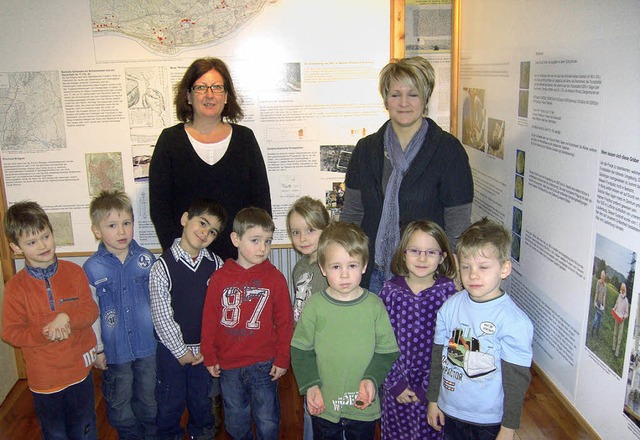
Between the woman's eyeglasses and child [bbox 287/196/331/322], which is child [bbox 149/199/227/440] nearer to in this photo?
child [bbox 287/196/331/322]

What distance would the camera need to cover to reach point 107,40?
133 inches

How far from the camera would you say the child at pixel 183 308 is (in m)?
2.47

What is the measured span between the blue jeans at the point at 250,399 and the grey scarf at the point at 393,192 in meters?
0.70

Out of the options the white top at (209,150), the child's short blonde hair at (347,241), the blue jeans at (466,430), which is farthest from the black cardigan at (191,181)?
the blue jeans at (466,430)

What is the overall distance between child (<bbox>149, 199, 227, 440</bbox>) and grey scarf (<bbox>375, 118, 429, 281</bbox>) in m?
0.72

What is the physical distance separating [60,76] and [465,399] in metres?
2.89

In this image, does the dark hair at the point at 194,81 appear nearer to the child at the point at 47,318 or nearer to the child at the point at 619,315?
the child at the point at 47,318

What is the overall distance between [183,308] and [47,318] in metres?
0.55

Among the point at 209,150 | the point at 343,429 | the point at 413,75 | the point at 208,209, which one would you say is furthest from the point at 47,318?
the point at 413,75

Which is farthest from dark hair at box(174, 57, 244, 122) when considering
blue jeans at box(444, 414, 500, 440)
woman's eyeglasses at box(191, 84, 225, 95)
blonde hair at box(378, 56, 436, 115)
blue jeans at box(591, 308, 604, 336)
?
blue jeans at box(591, 308, 604, 336)

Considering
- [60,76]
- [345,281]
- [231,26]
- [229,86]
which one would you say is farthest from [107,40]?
[345,281]

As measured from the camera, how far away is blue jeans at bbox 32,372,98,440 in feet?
7.81

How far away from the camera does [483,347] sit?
1924 mm

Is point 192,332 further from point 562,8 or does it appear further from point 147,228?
point 562,8
